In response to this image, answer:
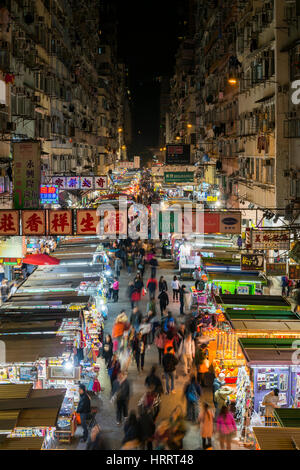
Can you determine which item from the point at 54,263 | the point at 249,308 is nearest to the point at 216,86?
the point at 54,263

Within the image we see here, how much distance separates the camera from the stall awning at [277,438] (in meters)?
8.98

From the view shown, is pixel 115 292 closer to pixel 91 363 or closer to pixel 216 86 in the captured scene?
pixel 91 363

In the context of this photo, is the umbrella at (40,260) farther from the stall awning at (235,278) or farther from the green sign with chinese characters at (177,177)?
the green sign with chinese characters at (177,177)

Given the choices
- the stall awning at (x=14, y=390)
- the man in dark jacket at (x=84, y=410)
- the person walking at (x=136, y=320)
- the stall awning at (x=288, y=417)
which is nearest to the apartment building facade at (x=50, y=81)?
the person walking at (x=136, y=320)

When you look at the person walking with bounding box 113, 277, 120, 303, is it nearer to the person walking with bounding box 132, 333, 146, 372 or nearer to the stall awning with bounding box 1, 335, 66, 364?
the person walking with bounding box 132, 333, 146, 372

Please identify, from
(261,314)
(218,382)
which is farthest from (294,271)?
(218,382)

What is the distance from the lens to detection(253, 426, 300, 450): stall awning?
8.98 m

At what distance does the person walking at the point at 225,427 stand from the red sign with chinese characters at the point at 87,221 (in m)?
7.19

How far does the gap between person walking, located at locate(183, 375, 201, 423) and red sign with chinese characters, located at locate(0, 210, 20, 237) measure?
6.59 metres

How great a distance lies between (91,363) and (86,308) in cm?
186

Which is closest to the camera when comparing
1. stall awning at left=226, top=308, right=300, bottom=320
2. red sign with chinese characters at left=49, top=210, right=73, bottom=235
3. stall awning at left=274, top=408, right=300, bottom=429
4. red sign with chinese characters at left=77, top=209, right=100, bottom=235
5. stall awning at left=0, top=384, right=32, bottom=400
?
stall awning at left=274, top=408, right=300, bottom=429

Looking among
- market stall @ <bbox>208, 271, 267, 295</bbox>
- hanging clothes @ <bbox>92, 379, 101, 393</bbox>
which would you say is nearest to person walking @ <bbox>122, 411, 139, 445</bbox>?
hanging clothes @ <bbox>92, 379, 101, 393</bbox>

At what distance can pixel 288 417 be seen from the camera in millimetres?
10180

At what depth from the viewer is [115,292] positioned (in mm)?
24094
